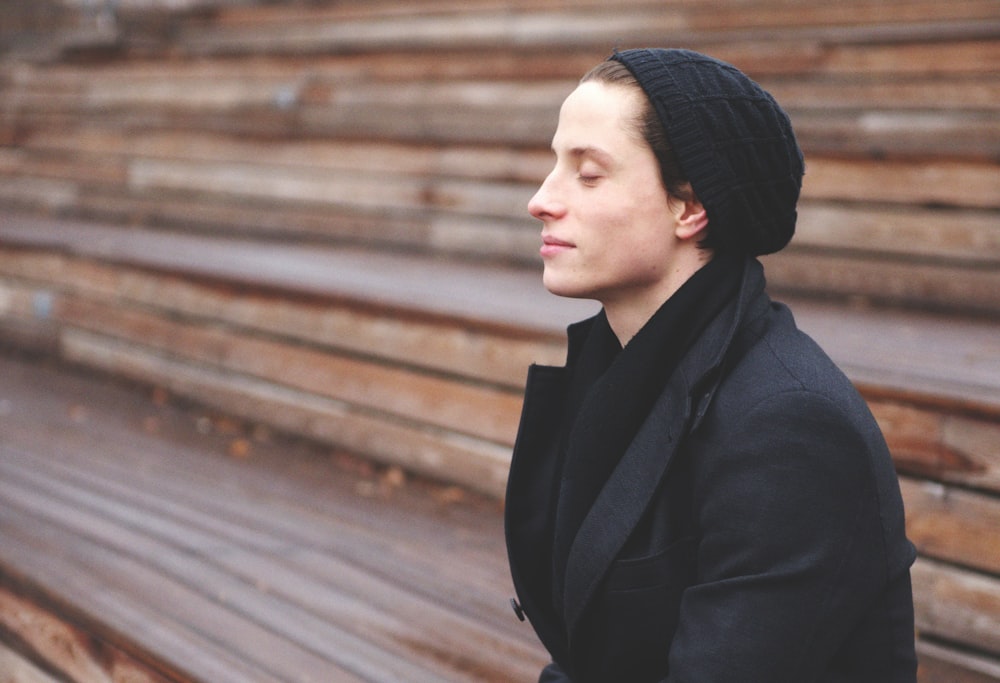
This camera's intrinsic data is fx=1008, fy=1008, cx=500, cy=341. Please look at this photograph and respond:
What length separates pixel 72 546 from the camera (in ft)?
9.18

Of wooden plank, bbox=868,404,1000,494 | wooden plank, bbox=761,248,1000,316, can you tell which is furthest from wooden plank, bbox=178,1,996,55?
wooden plank, bbox=868,404,1000,494

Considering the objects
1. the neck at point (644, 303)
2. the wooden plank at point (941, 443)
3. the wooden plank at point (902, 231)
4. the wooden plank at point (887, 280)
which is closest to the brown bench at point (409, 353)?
the wooden plank at point (941, 443)

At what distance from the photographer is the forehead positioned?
1.32m

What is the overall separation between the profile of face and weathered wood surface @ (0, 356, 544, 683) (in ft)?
3.84

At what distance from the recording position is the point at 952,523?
89.0 inches

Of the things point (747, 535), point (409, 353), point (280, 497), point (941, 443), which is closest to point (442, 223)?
point (409, 353)

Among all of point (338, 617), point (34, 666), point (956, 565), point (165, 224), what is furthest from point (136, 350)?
point (956, 565)

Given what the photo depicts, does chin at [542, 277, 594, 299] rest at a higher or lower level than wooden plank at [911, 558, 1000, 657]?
higher

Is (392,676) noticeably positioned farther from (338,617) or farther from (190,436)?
(190,436)

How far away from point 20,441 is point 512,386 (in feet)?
6.34

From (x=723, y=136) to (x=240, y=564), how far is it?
78.4 inches

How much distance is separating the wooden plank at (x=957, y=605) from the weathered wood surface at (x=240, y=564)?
88 cm

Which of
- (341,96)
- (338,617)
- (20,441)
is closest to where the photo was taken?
(338,617)

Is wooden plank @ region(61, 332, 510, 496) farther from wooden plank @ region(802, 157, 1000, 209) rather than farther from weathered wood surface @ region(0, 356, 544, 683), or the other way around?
wooden plank @ region(802, 157, 1000, 209)
